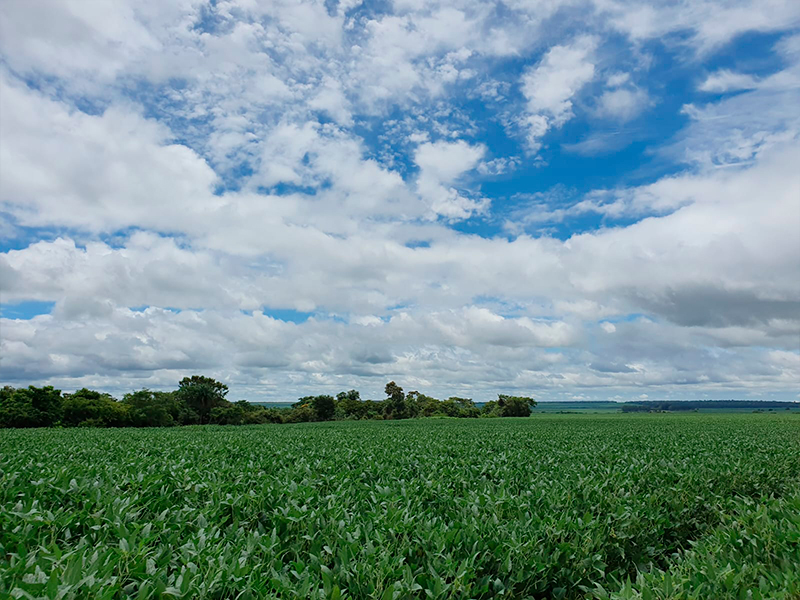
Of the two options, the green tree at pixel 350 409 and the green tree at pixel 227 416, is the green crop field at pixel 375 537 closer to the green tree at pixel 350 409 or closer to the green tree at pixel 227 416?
the green tree at pixel 227 416

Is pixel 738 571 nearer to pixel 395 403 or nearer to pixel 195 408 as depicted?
pixel 195 408

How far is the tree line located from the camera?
46.9 meters

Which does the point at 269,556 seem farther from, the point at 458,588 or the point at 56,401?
the point at 56,401

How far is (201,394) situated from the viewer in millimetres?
76250

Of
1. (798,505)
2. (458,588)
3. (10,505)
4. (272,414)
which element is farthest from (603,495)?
(272,414)

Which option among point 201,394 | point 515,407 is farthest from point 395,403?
point 201,394

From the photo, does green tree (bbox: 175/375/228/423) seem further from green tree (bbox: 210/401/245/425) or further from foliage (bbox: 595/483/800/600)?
Answer: foliage (bbox: 595/483/800/600)

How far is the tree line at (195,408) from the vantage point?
4691 cm

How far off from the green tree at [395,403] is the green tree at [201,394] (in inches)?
1389

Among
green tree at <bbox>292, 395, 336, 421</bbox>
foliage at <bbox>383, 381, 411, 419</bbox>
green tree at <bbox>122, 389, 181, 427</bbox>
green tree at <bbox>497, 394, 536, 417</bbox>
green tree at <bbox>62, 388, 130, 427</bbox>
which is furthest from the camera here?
green tree at <bbox>497, 394, 536, 417</bbox>

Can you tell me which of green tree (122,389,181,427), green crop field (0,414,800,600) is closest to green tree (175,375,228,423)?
green tree (122,389,181,427)

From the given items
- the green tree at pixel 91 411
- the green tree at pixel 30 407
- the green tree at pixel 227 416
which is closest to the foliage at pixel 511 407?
the green tree at pixel 227 416

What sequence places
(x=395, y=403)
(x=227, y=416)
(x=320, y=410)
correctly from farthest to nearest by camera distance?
(x=395, y=403), (x=320, y=410), (x=227, y=416)

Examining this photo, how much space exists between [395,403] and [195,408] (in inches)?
1650
